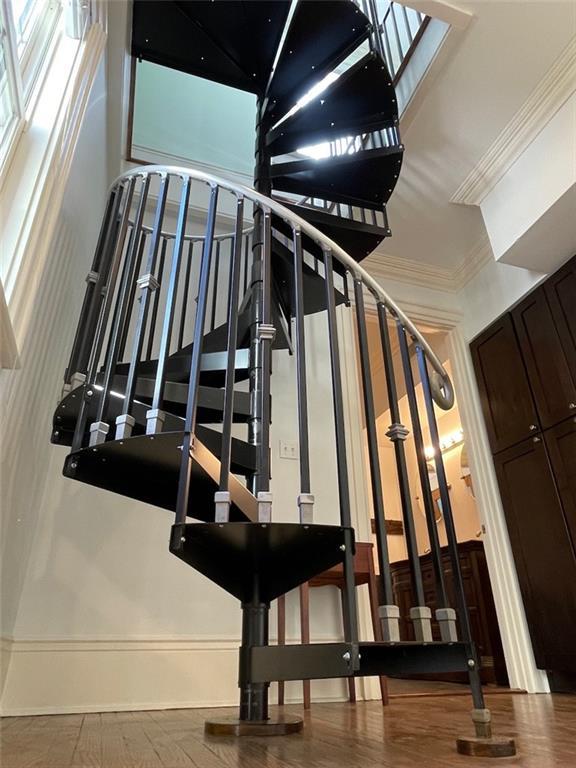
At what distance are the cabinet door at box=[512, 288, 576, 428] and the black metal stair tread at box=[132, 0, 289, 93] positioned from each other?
2.19 meters

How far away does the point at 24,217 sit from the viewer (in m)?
1.56

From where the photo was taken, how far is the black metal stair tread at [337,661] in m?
1.07

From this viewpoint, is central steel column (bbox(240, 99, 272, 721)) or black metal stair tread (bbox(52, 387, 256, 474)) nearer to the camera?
central steel column (bbox(240, 99, 272, 721))

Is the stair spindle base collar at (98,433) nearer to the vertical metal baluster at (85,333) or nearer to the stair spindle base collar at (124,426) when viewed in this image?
the stair spindle base collar at (124,426)

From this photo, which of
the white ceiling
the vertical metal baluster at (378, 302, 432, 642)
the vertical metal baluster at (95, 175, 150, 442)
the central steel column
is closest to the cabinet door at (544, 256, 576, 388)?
the white ceiling

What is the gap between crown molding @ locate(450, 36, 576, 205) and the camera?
2766mm

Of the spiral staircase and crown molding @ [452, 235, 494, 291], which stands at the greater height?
crown molding @ [452, 235, 494, 291]

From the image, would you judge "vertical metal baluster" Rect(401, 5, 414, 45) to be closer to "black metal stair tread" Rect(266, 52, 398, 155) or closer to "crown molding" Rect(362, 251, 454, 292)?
"black metal stair tread" Rect(266, 52, 398, 155)

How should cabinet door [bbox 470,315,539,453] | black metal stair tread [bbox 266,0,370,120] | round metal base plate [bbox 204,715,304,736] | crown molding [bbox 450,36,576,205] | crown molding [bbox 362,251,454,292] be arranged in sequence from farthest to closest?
crown molding [bbox 362,251,454,292] → cabinet door [bbox 470,315,539,453] → crown molding [bbox 450,36,576,205] → black metal stair tread [bbox 266,0,370,120] → round metal base plate [bbox 204,715,304,736]

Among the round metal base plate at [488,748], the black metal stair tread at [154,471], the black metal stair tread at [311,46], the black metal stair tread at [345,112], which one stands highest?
the black metal stair tread at [311,46]

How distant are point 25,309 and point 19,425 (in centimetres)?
45

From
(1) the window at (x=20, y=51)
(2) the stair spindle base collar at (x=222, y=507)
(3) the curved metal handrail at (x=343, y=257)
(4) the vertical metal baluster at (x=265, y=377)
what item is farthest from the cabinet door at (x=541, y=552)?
(1) the window at (x=20, y=51)

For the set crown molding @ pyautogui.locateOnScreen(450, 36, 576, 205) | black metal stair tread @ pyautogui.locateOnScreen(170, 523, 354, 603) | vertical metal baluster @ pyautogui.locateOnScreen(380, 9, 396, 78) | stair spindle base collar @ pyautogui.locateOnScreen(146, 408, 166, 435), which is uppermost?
vertical metal baluster @ pyautogui.locateOnScreen(380, 9, 396, 78)

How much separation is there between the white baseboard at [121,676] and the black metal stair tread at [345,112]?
101 inches
